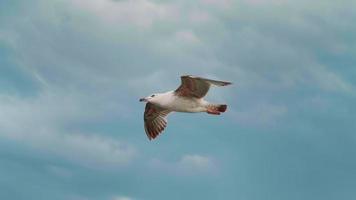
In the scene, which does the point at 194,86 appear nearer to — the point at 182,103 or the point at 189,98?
the point at 189,98

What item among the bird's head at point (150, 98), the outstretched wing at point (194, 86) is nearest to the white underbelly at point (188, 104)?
the outstretched wing at point (194, 86)

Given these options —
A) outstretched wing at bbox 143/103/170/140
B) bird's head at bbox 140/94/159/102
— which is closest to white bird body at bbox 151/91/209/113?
bird's head at bbox 140/94/159/102

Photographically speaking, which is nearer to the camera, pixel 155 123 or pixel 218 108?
pixel 218 108

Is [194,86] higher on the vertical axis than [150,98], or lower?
lower

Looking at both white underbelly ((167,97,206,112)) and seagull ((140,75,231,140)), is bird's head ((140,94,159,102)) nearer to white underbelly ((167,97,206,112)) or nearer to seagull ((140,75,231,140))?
→ seagull ((140,75,231,140))

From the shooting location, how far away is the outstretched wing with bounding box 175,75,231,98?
31453 mm

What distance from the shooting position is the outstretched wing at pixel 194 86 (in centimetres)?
3145

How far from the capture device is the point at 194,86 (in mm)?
32438

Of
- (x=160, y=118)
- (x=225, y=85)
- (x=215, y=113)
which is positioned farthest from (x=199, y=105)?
(x=160, y=118)

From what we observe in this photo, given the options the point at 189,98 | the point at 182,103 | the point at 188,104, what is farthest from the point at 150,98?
the point at 189,98

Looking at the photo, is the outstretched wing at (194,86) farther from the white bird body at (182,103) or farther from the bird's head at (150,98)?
the bird's head at (150,98)

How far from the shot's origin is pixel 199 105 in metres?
33.4

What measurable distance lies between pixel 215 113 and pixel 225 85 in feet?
11.3

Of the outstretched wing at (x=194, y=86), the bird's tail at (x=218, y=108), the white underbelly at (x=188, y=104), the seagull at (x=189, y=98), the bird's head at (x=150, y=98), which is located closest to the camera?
the outstretched wing at (x=194, y=86)
